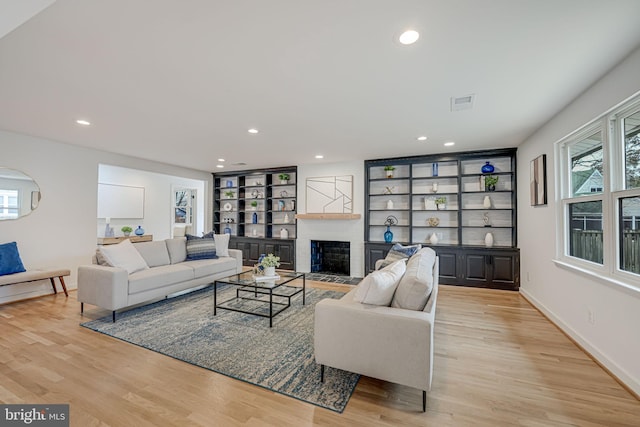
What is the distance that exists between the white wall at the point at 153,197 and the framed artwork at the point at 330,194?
3181 mm

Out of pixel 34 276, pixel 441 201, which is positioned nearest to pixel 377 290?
pixel 441 201

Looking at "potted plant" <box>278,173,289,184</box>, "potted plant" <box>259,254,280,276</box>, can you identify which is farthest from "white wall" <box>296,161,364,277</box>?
"potted plant" <box>259,254,280,276</box>

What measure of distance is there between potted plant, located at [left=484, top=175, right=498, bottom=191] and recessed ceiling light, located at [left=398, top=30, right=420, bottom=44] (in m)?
3.98

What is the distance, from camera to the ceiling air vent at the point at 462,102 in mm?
2717

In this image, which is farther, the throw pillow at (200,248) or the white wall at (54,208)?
the throw pillow at (200,248)

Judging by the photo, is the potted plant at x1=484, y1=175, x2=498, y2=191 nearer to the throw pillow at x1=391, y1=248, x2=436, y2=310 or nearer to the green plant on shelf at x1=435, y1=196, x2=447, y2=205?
the green plant on shelf at x1=435, y1=196, x2=447, y2=205

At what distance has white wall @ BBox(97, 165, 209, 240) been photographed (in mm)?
7051

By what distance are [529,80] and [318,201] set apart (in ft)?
14.3

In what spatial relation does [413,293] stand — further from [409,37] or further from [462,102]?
[462,102]

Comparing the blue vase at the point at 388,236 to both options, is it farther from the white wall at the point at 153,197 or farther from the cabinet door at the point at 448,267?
the white wall at the point at 153,197

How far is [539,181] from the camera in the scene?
369cm

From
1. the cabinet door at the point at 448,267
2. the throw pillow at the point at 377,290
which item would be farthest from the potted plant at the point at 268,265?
the cabinet door at the point at 448,267

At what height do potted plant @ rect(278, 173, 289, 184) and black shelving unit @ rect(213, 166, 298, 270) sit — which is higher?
potted plant @ rect(278, 173, 289, 184)

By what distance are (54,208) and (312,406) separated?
201 inches
